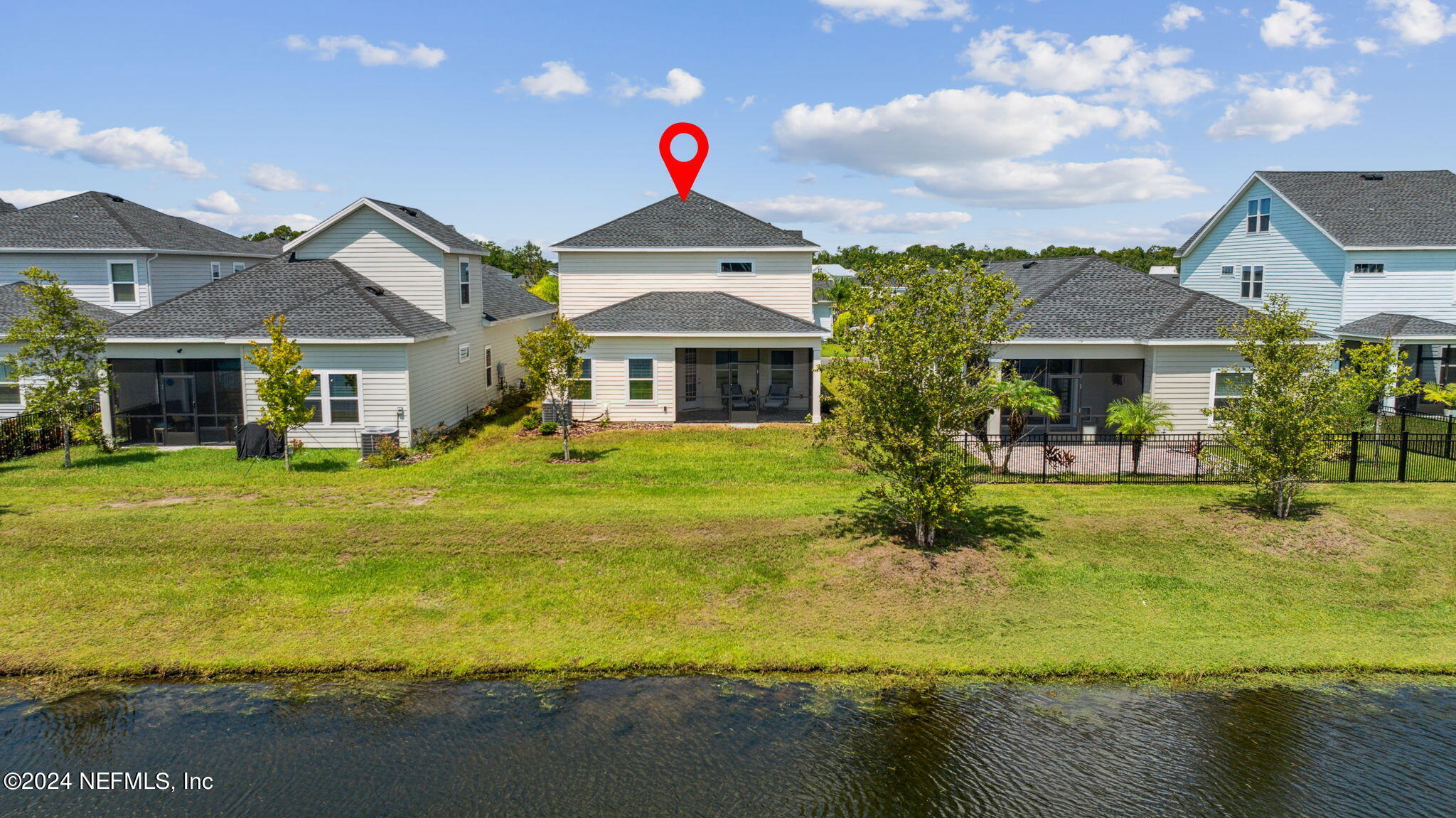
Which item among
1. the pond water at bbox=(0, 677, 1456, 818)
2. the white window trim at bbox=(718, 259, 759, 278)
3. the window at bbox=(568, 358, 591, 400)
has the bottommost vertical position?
the pond water at bbox=(0, 677, 1456, 818)

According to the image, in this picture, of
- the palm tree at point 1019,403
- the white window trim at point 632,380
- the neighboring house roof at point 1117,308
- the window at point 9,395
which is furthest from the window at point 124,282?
the neighboring house roof at point 1117,308

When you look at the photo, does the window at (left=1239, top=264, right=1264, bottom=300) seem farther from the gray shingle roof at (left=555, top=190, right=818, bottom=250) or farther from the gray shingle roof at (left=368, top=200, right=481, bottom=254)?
the gray shingle roof at (left=368, top=200, right=481, bottom=254)

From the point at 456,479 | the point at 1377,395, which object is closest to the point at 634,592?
the point at 456,479

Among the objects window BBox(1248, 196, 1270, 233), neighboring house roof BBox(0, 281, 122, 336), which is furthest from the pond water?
window BBox(1248, 196, 1270, 233)

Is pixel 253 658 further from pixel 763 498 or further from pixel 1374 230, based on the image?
pixel 1374 230

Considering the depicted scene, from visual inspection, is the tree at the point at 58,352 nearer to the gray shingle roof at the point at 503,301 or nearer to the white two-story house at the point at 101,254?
the white two-story house at the point at 101,254

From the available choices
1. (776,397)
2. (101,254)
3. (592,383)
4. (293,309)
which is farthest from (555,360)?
(101,254)

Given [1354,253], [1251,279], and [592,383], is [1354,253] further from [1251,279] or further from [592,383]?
[592,383]
